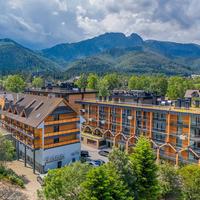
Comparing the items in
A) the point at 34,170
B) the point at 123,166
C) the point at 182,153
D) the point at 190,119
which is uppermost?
the point at 190,119

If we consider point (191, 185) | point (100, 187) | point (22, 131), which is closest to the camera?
point (100, 187)

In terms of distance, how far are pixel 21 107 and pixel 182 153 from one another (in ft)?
121

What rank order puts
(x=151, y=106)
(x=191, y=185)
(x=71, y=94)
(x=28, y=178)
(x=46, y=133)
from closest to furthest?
(x=191, y=185)
(x=28, y=178)
(x=46, y=133)
(x=151, y=106)
(x=71, y=94)

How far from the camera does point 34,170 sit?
4850cm

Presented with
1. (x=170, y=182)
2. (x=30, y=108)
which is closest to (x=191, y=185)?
(x=170, y=182)

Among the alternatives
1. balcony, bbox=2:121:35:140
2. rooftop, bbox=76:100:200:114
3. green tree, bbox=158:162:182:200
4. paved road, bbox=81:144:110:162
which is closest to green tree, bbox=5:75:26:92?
rooftop, bbox=76:100:200:114

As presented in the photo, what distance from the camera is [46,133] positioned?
48.7 metres

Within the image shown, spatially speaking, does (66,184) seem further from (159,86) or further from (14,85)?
(159,86)

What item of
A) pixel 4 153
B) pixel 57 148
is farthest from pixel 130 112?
pixel 4 153

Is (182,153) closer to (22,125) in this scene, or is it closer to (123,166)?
(123,166)

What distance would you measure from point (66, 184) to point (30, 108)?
30266 mm

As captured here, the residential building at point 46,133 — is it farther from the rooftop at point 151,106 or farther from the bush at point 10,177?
the rooftop at point 151,106

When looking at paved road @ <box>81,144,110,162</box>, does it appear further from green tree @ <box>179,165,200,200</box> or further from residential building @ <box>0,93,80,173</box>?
green tree @ <box>179,165,200,200</box>

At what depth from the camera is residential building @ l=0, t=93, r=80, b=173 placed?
48469mm
